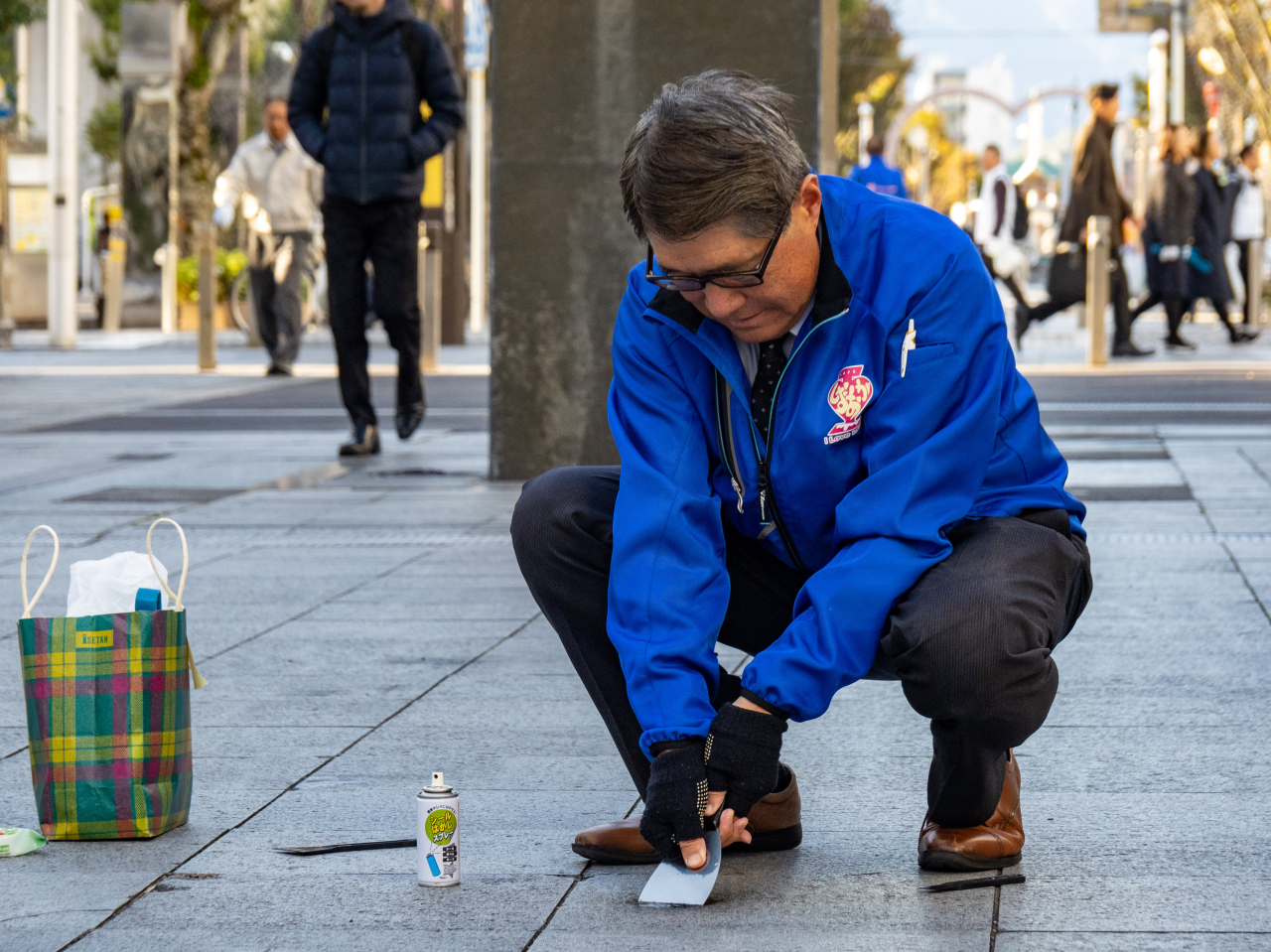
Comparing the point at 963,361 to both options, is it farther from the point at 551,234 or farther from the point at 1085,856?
the point at 551,234

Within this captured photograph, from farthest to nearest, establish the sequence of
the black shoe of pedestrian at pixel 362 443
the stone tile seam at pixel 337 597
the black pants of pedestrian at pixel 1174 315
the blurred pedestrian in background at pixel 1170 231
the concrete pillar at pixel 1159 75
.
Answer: the concrete pillar at pixel 1159 75 < the black pants of pedestrian at pixel 1174 315 < the blurred pedestrian in background at pixel 1170 231 < the black shoe of pedestrian at pixel 362 443 < the stone tile seam at pixel 337 597

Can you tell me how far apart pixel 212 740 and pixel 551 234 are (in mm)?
4296

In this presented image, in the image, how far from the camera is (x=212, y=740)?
3891mm

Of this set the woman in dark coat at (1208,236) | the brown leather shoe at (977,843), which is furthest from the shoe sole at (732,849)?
the woman in dark coat at (1208,236)

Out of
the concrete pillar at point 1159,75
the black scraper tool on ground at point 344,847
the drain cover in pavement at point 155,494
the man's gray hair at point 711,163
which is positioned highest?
the concrete pillar at point 1159,75

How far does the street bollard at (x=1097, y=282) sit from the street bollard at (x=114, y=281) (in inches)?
548

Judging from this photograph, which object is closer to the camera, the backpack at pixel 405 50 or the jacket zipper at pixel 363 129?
the jacket zipper at pixel 363 129

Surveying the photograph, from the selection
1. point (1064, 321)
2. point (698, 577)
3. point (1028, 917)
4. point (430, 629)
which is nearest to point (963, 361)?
point (698, 577)

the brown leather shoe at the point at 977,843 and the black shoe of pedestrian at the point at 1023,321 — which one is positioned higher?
the black shoe of pedestrian at the point at 1023,321

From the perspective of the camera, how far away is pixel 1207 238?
16.9 metres

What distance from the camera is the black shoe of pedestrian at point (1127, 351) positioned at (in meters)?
15.7

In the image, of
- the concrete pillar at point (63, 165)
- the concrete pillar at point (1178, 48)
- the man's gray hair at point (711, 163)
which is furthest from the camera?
the concrete pillar at point (1178, 48)

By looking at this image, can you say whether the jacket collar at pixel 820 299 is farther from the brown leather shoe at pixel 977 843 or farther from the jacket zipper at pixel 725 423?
the brown leather shoe at pixel 977 843

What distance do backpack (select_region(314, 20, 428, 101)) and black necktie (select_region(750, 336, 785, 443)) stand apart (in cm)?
612
